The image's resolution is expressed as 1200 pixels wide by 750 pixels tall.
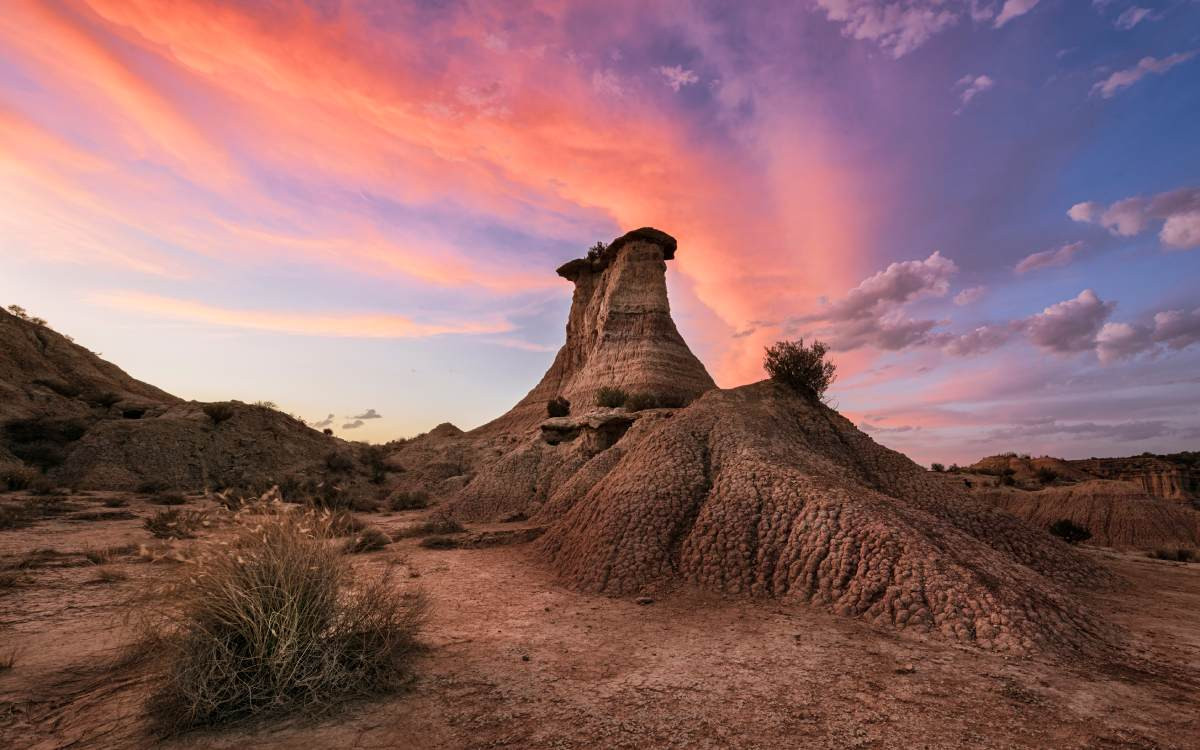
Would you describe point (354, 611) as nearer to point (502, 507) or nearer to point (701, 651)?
point (701, 651)

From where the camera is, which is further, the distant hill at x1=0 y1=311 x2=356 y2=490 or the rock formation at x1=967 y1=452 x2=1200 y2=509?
the rock formation at x1=967 y1=452 x2=1200 y2=509

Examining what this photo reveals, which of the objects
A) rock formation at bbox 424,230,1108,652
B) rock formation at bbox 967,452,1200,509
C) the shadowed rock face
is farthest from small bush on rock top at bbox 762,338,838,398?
rock formation at bbox 967,452,1200,509

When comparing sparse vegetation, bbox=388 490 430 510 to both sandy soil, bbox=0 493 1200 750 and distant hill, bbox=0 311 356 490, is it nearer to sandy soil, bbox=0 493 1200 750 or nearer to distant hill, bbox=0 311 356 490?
distant hill, bbox=0 311 356 490

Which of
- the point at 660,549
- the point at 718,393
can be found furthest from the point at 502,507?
the point at 660,549

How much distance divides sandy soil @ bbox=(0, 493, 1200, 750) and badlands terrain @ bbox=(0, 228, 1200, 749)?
0.03m

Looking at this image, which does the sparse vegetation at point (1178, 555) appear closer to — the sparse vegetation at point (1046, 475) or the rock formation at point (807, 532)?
the rock formation at point (807, 532)

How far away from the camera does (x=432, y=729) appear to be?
11.2 feet

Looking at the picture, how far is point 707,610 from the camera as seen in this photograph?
20.7 feet

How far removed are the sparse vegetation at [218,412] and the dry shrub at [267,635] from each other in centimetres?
2767

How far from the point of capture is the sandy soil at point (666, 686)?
334 cm

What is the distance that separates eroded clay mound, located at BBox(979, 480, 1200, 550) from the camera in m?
15.2

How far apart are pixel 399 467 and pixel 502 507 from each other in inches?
741

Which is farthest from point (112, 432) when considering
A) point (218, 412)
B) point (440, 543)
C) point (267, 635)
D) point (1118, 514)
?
point (1118, 514)

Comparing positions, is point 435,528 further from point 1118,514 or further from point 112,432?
point 1118,514
